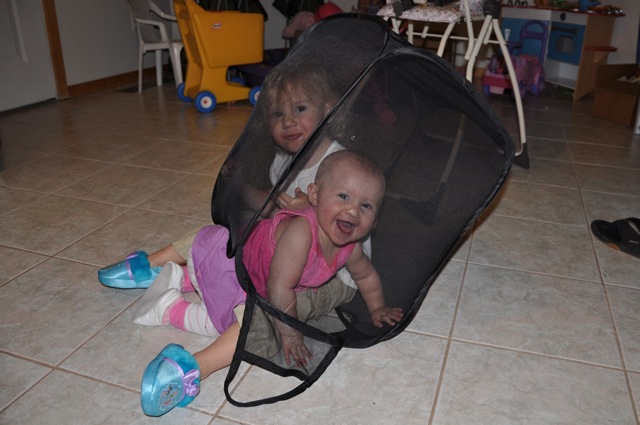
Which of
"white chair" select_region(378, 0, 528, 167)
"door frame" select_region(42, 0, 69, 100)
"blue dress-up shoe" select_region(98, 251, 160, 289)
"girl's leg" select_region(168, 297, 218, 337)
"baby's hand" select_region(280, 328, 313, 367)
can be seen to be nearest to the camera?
"baby's hand" select_region(280, 328, 313, 367)

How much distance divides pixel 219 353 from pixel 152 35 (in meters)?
2.93

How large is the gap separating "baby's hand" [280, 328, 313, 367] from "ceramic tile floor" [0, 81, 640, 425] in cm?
5

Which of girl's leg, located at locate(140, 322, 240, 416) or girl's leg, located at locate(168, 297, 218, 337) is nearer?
girl's leg, located at locate(140, 322, 240, 416)

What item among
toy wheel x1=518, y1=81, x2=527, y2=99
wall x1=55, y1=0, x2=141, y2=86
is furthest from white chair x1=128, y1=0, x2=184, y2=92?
toy wheel x1=518, y1=81, x2=527, y2=99

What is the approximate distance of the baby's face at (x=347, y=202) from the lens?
0.85m

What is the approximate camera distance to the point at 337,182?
855mm

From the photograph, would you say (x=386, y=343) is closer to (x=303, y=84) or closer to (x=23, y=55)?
(x=303, y=84)

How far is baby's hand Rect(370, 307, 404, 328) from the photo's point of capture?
1.04 meters

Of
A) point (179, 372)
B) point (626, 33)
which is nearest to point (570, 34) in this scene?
point (626, 33)

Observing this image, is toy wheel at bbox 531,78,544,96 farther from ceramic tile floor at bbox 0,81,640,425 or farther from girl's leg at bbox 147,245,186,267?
girl's leg at bbox 147,245,186,267

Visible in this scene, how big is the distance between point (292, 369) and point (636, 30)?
11.3 feet

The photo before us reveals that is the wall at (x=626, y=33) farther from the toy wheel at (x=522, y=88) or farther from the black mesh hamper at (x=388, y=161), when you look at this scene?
the black mesh hamper at (x=388, y=161)

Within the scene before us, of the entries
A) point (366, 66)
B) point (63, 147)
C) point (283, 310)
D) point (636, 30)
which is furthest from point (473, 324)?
point (636, 30)

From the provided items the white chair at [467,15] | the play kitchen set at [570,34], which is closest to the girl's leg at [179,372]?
the white chair at [467,15]
